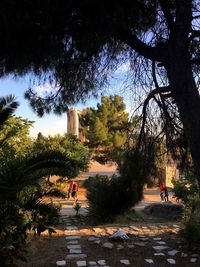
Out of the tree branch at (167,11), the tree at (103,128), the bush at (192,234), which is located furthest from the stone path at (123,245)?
the tree at (103,128)

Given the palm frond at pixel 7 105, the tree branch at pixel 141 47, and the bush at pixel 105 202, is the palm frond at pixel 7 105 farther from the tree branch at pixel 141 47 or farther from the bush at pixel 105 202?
the bush at pixel 105 202

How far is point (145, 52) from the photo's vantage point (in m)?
7.09

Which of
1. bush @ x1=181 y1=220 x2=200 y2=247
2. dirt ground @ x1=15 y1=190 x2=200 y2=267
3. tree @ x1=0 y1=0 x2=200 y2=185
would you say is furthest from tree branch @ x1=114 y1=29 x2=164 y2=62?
bush @ x1=181 y1=220 x2=200 y2=247

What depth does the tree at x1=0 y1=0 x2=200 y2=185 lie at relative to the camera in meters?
6.33

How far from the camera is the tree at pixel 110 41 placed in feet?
20.8

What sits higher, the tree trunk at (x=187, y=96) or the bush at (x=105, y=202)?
the tree trunk at (x=187, y=96)

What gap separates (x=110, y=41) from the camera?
23.3 feet

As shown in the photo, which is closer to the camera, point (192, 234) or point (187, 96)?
point (187, 96)

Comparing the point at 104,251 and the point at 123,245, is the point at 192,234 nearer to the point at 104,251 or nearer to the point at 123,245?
the point at 123,245

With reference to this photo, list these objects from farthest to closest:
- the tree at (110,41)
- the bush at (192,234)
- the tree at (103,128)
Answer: the tree at (103,128) → the bush at (192,234) → the tree at (110,41)

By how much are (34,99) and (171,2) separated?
283 cm

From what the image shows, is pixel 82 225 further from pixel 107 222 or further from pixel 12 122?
pixel 12 122

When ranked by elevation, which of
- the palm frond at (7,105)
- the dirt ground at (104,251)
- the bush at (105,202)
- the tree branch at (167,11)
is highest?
the tree branch at (167,11)

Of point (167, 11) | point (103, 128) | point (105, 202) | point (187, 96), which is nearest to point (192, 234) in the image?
point (187, 96)
